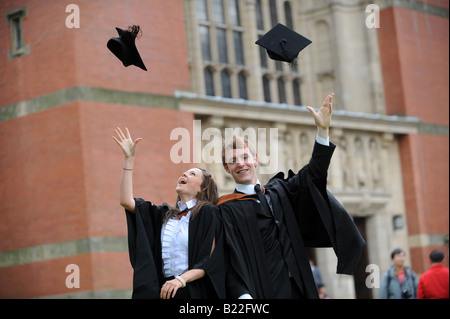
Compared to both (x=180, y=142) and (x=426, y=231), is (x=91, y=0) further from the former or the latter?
(x=426, y=231)

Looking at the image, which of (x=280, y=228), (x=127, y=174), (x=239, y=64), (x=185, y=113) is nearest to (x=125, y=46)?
(x=127, y=174)

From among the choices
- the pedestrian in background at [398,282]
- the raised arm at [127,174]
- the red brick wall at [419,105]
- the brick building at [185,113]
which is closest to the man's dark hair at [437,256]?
the pedestrian in background at [398,282]

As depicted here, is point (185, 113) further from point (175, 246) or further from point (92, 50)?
point (175, 246)

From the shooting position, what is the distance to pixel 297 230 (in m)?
6.05

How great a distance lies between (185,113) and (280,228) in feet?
28.4

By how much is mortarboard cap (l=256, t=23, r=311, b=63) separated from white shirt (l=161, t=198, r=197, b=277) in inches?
61.1

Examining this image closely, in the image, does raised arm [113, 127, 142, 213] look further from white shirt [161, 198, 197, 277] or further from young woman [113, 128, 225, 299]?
white shirt [161, 198, 197, 277]

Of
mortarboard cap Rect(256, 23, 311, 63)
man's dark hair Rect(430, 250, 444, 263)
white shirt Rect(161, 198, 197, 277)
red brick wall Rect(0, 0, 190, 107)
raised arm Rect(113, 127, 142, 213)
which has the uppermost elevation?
red brick wall Rect(0, 0, 190, 107)

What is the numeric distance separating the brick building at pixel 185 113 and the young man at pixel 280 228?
7439 millimetres

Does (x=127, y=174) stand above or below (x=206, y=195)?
above

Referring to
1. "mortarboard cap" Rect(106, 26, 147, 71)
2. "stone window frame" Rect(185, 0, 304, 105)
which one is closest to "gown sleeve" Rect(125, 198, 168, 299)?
"mortarboard cap" Rect(106, 26, 147, 71)

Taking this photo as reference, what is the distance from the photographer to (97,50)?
44.6ft

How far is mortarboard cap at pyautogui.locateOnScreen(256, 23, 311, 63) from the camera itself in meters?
6.70
